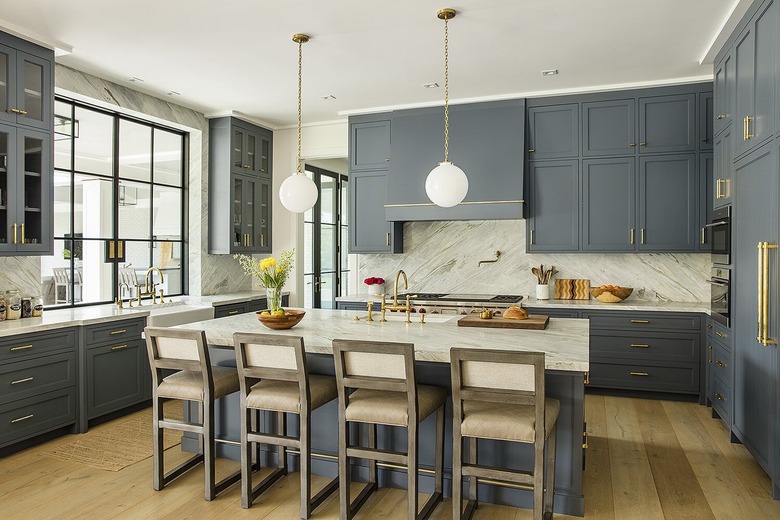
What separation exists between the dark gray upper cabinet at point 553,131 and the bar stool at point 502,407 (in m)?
3.46

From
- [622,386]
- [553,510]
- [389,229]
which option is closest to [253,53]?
[389,229]

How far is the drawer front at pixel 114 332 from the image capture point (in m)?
4.36

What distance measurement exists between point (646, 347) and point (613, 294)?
1.87 ft

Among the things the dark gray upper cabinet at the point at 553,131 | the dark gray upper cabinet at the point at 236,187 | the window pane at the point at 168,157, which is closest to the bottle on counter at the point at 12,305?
the window pane at the point at 168,157

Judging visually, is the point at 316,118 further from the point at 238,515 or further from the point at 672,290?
the point at 238,515

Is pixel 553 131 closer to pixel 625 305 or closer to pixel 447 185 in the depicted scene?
pixel 625 305

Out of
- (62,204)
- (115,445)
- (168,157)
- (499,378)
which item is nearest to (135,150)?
(168,157)

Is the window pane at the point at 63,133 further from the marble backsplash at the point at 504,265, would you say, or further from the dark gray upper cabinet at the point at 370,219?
the marble backsplash at the point at 504,265

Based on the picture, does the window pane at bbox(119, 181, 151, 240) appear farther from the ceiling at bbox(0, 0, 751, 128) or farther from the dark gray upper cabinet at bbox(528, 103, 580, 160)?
the dark gray upper cabinet at bbox(528, 103, 580, 160)

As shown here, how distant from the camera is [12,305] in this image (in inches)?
168

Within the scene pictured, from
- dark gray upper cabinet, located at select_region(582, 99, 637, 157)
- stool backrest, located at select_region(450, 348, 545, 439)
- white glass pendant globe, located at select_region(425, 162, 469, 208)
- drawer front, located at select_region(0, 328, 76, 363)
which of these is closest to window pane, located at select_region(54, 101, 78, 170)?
drawer front, located at select_region(0, 328, 76, 363)

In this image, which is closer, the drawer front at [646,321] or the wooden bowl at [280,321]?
the wooden bowl at [280,321]

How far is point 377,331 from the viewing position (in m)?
3.40

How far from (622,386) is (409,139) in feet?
10.3
